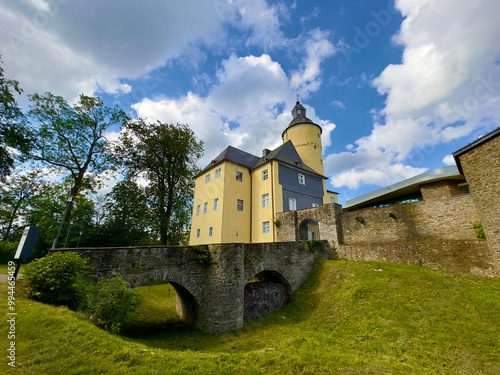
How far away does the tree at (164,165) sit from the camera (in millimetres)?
22141

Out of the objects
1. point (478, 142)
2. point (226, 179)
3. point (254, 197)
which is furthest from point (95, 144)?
point (478, 142)

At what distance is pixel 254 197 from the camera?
69.6 feet

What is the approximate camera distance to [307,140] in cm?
2670

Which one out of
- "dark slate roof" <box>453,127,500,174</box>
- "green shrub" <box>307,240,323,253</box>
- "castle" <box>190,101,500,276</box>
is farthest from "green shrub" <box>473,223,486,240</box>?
"green shrub" <box>307,240,323,253</box>

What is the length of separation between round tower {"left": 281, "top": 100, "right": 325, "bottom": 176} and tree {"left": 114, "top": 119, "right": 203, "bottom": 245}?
1322cm

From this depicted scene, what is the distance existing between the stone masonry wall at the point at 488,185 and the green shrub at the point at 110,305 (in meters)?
14.4

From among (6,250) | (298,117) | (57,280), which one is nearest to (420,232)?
(57,280)

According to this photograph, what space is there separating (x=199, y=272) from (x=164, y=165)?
55.6 feet

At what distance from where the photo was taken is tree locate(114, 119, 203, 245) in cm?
2214

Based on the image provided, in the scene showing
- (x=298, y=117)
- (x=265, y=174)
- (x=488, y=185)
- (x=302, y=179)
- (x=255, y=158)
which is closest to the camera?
(x=488, y=185)

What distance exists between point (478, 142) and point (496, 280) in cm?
611

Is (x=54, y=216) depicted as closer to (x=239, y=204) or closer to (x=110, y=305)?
(x=239, y=204)

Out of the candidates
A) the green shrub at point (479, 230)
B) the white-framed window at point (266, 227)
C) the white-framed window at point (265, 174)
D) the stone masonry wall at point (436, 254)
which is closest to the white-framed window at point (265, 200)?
the white-framed window at point (266, 227)

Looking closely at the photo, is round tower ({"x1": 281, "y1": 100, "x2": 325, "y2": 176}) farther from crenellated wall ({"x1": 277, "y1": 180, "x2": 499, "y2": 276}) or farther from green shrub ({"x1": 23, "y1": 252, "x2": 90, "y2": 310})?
green shrub ({"x1": 23, "y1": 252, "x2": 90, "y2": 310})
